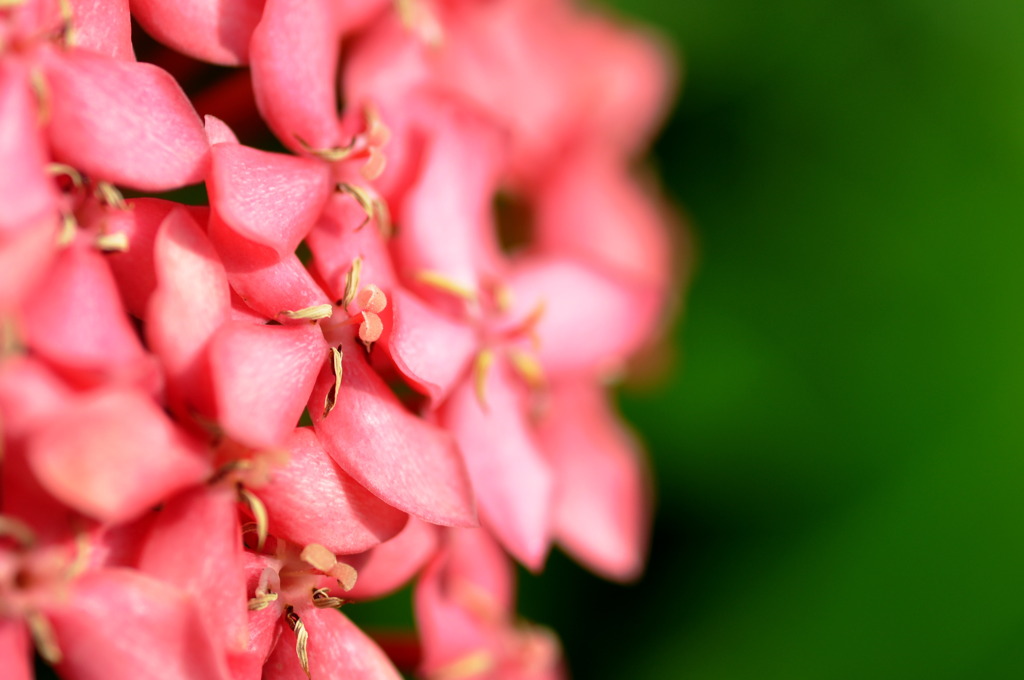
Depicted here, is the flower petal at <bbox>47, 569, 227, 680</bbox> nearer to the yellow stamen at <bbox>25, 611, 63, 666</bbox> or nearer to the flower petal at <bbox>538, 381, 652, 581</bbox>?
the yellow stamen at <bbox>25, 611, 63, 666</bbox>

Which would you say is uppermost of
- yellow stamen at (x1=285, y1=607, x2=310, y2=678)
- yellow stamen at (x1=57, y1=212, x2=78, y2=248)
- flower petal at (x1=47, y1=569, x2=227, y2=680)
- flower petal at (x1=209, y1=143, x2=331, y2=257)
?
flower petal at (x1=209, y1=143, x2=331, y2=257)

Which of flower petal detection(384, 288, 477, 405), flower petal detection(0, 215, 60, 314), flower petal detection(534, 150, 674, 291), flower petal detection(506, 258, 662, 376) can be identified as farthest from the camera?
flower petal detection(534, 150, 674, 291)

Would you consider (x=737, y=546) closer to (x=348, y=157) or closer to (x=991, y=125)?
(x=991, y=125)

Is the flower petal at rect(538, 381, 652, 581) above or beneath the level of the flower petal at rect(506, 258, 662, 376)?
beneath

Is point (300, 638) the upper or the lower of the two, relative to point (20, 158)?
lower

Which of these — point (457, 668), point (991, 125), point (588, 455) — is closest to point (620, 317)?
point (588, 455)

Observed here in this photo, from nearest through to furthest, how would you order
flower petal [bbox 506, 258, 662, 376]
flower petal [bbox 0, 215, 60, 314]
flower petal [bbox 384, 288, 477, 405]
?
1. flower petal [bbox 0, 215, 60, 314]
2. flower petal [bbox 384, 288, 477, 405]
3. flower petal [bbox 506, 258, 662, 376]

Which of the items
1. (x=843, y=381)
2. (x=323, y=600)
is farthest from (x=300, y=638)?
(x=843, y=381)

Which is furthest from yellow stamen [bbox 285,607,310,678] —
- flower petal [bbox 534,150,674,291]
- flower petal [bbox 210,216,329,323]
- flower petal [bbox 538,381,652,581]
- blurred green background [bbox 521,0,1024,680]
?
blurred green background [bbox 521,0,1024,680]

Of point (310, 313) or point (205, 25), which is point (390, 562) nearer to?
point (310, 313)
